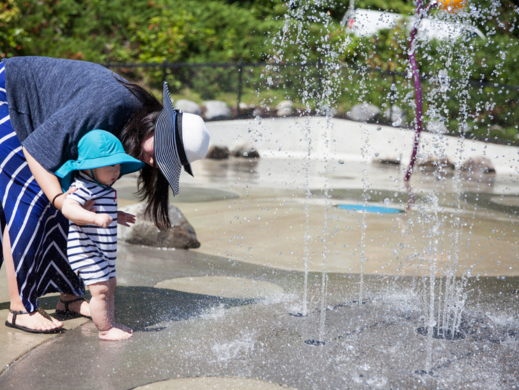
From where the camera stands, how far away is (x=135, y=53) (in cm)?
1642

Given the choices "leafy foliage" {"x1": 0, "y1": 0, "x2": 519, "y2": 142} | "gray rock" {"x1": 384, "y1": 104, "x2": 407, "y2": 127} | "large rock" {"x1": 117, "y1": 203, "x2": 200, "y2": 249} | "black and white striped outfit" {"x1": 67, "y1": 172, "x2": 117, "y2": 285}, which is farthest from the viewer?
"gray rock" {"x1": 384, "y1": 104, "x2": 407, "y2": 127}

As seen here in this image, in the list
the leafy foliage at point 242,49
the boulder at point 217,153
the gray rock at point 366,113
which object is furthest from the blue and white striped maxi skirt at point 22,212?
the gray rock at point 366,113

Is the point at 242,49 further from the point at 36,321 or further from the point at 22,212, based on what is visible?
the point at 36,321

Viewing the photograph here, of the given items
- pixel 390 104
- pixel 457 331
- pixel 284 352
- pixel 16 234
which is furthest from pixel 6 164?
pixel 390 104

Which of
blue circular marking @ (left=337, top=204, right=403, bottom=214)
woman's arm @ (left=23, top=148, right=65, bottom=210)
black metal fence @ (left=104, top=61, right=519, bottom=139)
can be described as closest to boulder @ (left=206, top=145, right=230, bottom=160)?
black metal fence @ (left=104, top=61, right=519, bottom=139)

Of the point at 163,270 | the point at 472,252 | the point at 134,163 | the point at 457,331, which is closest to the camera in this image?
the point at 134,163

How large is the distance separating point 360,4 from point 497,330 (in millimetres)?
18543

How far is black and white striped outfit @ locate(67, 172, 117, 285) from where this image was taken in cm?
281

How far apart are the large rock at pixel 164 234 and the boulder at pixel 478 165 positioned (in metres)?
7.38

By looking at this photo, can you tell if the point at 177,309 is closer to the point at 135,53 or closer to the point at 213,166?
the point at 213,166

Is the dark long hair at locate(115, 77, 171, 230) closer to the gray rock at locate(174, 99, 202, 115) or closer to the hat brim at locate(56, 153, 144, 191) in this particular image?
the hat brim at locate(56, 153, 144, 191)

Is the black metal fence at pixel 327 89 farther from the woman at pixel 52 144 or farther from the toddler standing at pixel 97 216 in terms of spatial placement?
the toddler standing at pixel 97 216

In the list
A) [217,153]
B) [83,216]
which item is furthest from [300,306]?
[217,153]

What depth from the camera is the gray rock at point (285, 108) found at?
587 inches
